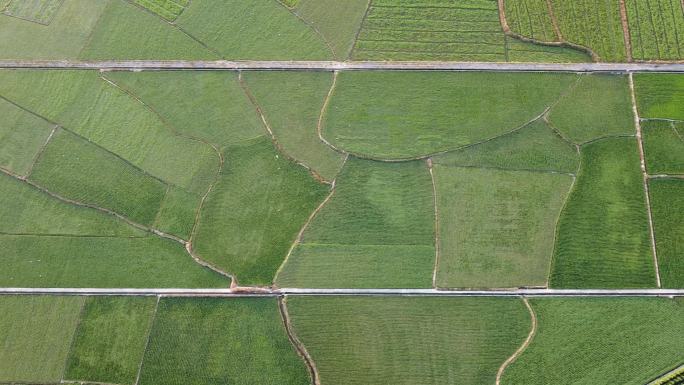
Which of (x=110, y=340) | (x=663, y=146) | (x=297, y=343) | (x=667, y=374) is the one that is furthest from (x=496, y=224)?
(x=110, y=340)

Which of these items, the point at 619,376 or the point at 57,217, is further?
the point at 57,217

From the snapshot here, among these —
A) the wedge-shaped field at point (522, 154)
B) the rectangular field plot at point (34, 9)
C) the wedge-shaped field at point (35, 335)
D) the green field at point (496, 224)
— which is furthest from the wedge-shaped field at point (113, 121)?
the wedge-shaped field at point (522, 154)

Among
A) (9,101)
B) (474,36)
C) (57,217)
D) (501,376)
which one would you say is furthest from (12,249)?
(474,36)

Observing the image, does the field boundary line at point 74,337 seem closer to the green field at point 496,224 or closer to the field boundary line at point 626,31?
the green field at point 496,224

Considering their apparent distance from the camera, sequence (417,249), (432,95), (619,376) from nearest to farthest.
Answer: (619,376) < (417,249) < (432,95)

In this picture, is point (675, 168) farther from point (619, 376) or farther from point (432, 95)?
point (432, 95)
